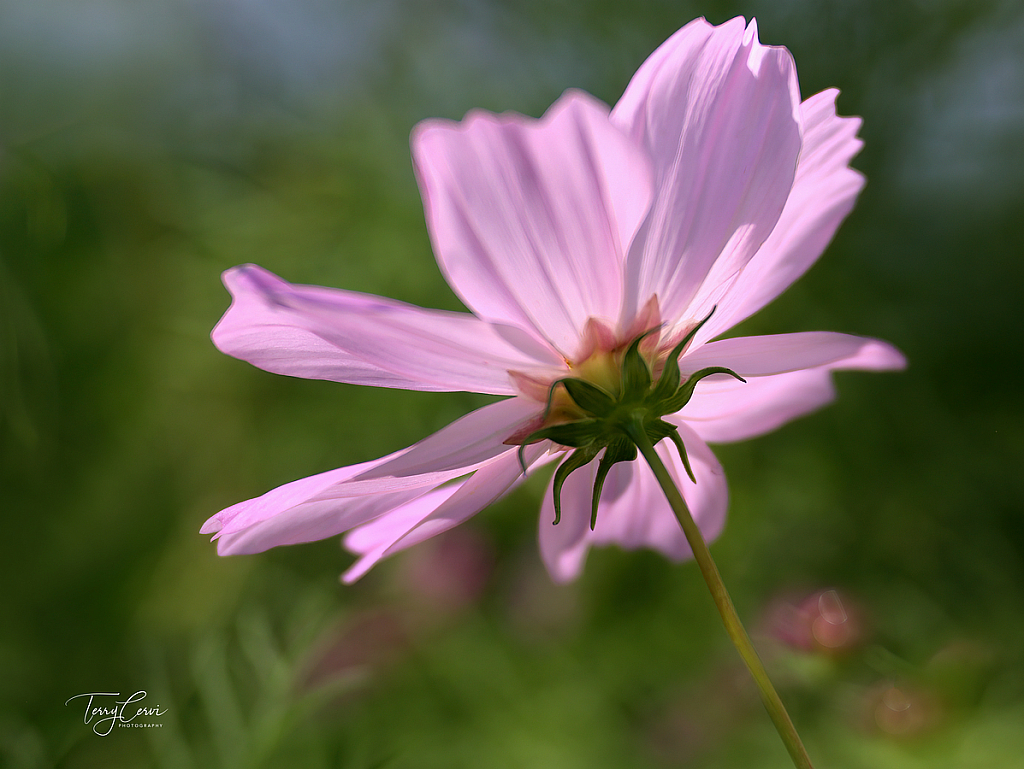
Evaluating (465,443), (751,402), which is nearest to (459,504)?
(465,443)

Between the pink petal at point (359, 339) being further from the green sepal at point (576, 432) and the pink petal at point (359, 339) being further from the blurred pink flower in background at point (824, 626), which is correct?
the blurred pink flower in background at point (824, 626)

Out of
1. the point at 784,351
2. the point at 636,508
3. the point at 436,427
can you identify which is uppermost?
the point at 784,351

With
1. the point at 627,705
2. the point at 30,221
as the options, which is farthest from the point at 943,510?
the point at 30,221

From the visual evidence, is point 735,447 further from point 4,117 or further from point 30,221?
point 4,117

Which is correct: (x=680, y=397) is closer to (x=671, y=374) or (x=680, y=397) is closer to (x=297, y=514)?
(x=671, y=374)

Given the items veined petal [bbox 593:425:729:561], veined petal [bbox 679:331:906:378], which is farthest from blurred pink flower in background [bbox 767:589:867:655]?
veined petal [bbox 679:331:906:378]

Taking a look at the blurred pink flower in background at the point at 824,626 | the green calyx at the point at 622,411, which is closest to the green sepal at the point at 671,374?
the green calyx at the point at 622,411

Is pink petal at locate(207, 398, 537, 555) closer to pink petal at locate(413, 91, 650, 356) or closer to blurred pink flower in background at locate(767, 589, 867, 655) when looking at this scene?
pink petal at locate(413, 91, 650, 356)
